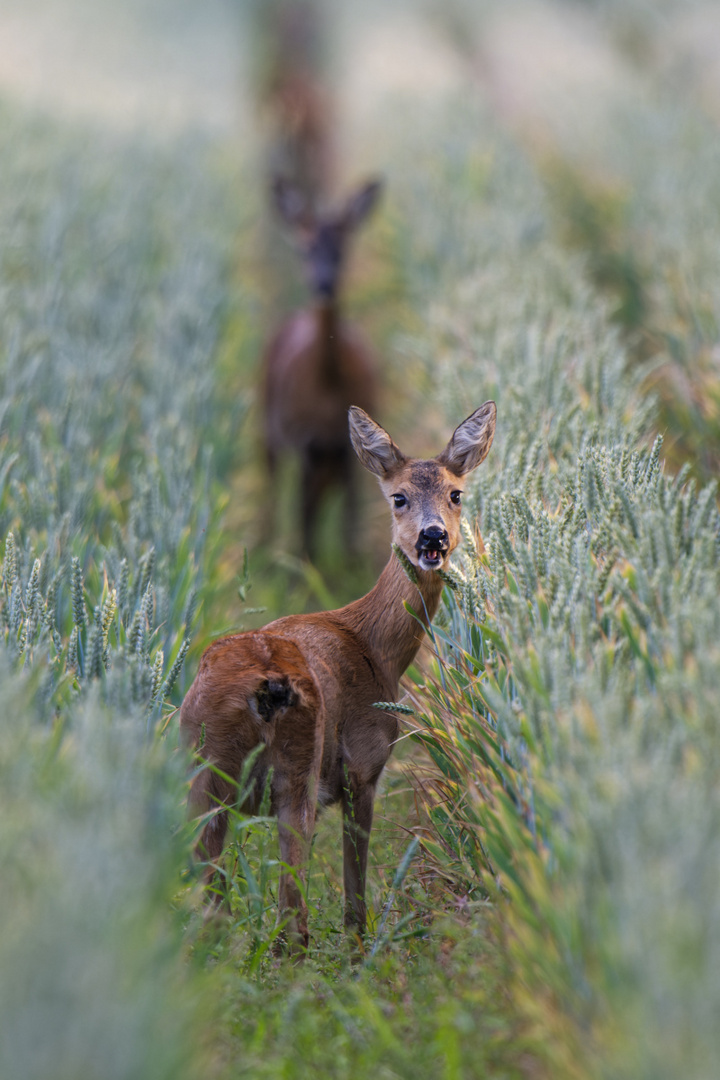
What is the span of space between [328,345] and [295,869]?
5.26 m

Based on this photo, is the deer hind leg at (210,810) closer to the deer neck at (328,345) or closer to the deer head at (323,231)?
the deer neck at (328,345)

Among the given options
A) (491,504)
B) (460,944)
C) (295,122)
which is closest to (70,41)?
(295,122)

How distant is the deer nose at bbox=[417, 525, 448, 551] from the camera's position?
409 centimetres

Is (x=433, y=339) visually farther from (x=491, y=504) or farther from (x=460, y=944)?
(x=460, y=944)

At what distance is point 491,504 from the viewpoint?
423 centimetres

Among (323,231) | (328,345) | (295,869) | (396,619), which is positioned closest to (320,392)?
(328,345)

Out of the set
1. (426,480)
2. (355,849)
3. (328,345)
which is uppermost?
(328,345)

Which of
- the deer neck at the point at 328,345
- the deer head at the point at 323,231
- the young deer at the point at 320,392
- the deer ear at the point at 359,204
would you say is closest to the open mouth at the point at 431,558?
the young deer at the point at 320,392

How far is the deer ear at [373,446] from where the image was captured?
451 centimetres

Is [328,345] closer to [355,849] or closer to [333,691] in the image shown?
[333,691]

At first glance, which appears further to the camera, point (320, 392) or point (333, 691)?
point (320, 392)

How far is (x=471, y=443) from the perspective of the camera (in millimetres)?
4559

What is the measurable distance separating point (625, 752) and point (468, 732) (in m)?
1.15

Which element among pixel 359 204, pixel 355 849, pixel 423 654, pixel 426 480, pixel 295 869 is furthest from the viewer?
pixel 359 204
